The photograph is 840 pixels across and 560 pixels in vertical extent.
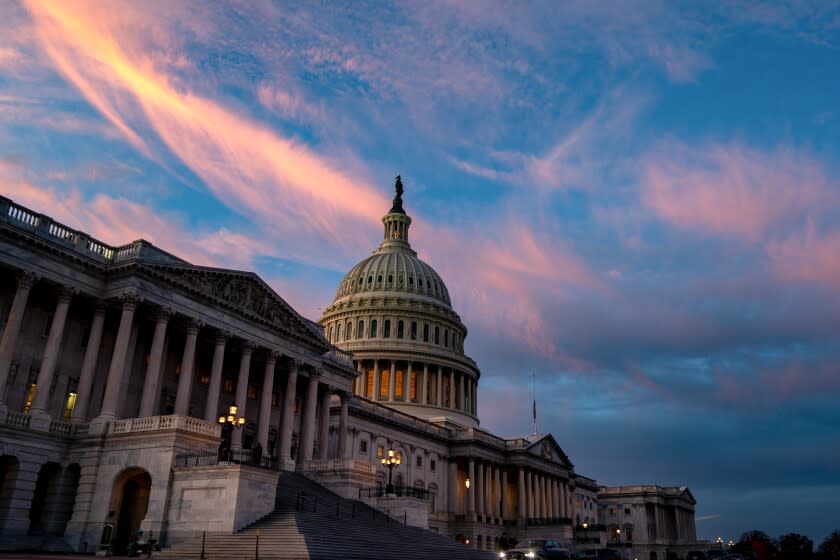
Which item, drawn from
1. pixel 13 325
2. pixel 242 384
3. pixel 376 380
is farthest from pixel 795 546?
pixel 13 325

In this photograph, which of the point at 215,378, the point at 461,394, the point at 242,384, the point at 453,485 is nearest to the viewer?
the point at 215,378

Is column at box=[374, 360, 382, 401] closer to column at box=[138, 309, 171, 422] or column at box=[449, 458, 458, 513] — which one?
column at box=[449, 458, 458, 513]

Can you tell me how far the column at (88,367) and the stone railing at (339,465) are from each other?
57.2 feet

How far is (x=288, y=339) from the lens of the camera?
58.2m

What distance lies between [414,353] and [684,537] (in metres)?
85.4

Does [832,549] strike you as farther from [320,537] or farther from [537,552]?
[320,537]

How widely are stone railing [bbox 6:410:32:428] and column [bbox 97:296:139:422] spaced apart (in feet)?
12.4

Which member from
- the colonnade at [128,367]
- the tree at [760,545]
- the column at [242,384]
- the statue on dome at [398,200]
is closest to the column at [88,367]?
the colonnade at [128,367]

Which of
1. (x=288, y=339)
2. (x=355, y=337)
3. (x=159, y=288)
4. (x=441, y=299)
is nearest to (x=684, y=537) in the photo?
(x=441, y=299)

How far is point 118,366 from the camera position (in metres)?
45.0

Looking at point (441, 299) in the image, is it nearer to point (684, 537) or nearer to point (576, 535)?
point (576, 535)

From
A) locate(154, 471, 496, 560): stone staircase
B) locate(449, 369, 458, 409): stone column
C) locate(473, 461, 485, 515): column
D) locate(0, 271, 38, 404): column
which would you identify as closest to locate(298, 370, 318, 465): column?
locate(154, 471, 496, 560): stone staircase

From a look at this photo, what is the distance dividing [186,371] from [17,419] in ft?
34.3

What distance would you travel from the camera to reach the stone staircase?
113ft
